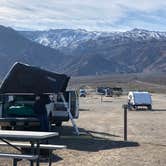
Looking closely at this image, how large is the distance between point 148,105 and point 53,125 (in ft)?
93.8

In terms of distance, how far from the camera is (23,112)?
2264 centimetres

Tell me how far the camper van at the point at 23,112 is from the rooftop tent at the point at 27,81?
1.92ft

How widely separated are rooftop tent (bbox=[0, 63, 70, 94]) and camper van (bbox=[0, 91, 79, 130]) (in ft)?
1.92

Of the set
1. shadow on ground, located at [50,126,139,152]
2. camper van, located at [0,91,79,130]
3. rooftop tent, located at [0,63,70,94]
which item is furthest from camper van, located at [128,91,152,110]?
rooftop tent, located at [0,63,70,94]

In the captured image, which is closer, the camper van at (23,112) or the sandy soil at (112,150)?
the sandy soil at (112,150)

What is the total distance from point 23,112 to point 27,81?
4.01ft

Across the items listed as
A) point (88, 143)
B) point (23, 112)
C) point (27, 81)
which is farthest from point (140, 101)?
point (88, 143)

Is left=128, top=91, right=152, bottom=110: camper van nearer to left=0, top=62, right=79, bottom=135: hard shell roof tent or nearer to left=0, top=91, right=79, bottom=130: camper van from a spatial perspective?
left=0, top=91, right=79, bottom=130: camper van

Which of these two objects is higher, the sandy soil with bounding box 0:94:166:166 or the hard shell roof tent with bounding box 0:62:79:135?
the hard shell roof tent with bounding box 0:62:79:135

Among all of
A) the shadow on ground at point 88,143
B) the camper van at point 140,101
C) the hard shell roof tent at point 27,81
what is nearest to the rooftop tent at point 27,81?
the hard shell roof tent at point 27,81

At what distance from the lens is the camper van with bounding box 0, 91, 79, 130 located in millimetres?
22188

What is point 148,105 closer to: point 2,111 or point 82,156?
point 2,111

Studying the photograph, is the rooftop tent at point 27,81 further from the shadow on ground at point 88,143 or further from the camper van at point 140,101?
the camper van at point 140,101

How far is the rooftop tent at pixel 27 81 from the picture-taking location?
75.5 ft
